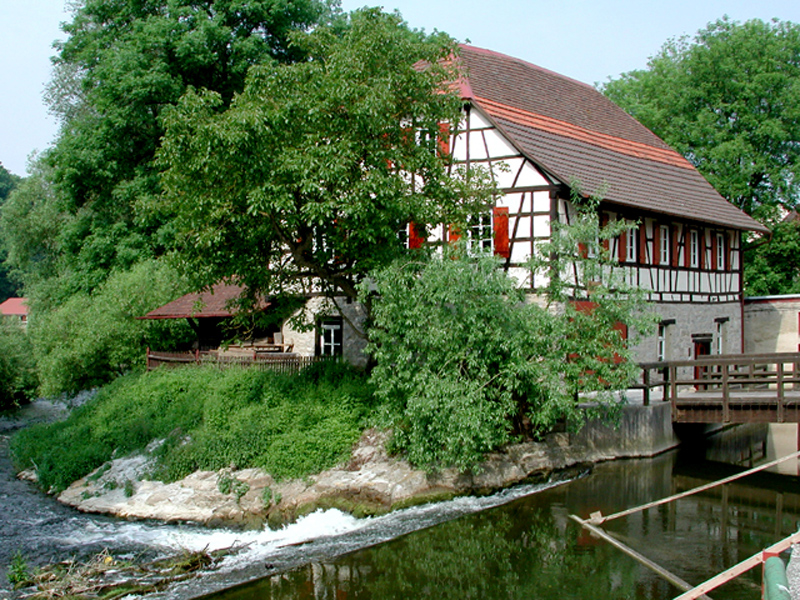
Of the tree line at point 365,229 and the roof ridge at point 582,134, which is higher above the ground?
the roof ridge at point 582,134

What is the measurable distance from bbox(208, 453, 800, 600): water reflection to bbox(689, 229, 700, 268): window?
8.58 meters

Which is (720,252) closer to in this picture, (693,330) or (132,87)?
(693,330)

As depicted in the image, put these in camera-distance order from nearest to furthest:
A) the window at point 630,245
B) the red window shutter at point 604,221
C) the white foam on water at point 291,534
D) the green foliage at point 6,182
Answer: the white foam on water at point 291,534
the red window shutter at point 604,221
the window at point 630,245
the green foliage at point 6,182

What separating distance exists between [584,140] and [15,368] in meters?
18.9

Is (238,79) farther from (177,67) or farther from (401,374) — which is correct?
(401,374)

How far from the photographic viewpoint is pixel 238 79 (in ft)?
83.4

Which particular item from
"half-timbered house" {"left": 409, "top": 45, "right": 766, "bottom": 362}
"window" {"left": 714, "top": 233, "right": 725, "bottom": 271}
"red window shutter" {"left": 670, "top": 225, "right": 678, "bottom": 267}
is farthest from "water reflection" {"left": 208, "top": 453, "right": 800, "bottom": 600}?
"window" {"left": 714, "top": 233, "right": 725, "bottom": 271}

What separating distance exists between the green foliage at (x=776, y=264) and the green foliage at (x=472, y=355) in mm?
16335

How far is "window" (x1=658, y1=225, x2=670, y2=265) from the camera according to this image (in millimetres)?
20281

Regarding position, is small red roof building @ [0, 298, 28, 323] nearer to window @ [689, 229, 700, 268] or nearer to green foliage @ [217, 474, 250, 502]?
green foliage @ [217, 474, 250, 502]

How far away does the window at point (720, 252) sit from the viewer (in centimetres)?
2292

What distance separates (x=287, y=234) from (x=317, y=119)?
7.68 feet

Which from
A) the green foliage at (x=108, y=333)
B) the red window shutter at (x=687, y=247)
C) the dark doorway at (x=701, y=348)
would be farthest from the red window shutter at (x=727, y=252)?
the green foliage at (x=108, y=333)

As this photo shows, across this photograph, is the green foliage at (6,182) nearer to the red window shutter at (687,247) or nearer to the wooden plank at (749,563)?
the red window shutter at (687,247)
